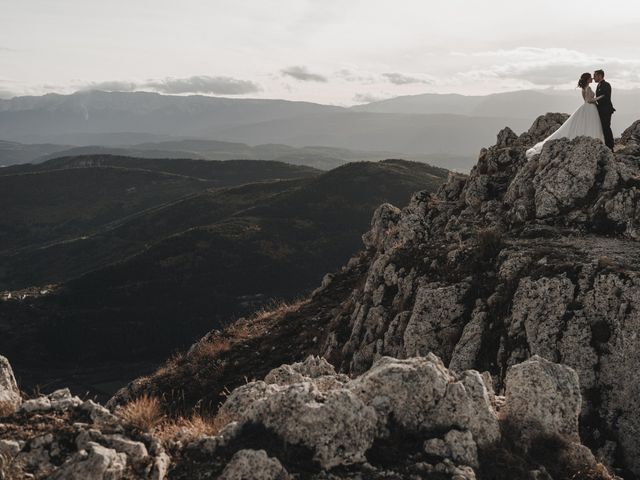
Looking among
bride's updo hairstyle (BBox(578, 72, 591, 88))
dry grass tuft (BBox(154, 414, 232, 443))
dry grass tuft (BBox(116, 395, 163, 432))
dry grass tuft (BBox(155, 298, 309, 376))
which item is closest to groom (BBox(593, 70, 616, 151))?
bride's updo hairstyle (BBox(578, 72, 591, 88))

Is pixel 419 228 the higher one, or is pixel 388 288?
pixel 419 228

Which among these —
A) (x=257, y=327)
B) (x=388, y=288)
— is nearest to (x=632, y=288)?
(x=388, y=288)

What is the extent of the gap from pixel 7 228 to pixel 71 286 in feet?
331

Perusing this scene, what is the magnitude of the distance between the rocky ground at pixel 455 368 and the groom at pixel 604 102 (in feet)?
5.16

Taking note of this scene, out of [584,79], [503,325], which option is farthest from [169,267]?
[503,325]

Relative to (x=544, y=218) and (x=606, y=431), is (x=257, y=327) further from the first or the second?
A: (x=606, y=431)

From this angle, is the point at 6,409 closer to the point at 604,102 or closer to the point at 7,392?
the point at 7,392

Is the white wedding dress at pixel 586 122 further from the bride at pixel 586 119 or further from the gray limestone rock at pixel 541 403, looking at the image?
the gray limestone rock at pixel 541 403

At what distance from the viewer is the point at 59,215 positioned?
18450cm

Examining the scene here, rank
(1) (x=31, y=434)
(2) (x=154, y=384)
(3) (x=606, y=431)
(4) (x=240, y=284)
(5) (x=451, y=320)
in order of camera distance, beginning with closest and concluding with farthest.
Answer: (1) (x=31, y=434) < (3) (x=606, y=431) < (5) (x=451, y=320) < (2) (x=154, y=384) < (4) (x=240, y=284)

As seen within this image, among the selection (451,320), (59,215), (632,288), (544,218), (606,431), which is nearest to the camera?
(606,431)

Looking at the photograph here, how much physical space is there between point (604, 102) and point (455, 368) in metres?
16.1

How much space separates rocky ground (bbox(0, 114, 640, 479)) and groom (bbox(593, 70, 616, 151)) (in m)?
1.57

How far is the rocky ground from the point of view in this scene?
306 inches
